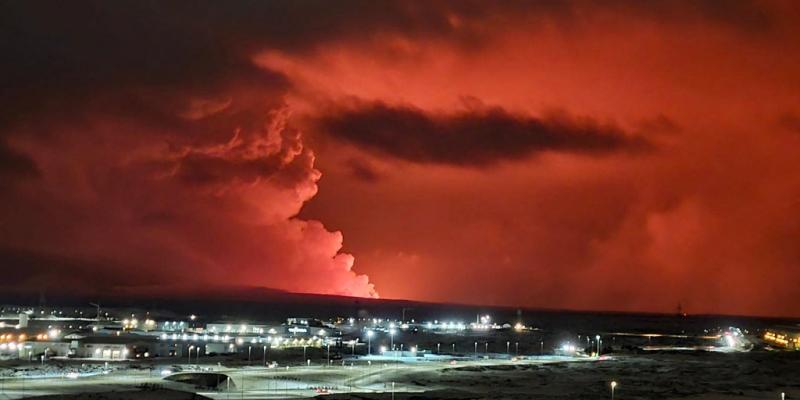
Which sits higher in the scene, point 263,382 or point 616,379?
point 263,382

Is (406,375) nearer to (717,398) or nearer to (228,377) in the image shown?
(228,377)

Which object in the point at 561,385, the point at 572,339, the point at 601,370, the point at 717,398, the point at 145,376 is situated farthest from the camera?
the point at 572,339

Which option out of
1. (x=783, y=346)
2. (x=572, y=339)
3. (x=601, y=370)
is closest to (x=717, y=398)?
(x=601, y=370)

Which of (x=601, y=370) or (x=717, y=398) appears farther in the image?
(x=601, y=370)

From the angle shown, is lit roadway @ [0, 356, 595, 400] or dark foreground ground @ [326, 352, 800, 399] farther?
dark foreground ground @ [326, 352, 800, 399]

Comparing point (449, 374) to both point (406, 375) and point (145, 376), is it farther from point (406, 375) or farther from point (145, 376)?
point (145, 376)

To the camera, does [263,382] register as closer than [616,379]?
Yes

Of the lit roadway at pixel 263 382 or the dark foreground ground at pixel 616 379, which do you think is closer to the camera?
the lit roadway at pixel 263 382

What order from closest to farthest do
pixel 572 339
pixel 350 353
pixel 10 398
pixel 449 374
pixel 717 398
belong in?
pixel 10 398, pixel 717 398, pixel 449 374, pixel 350 353, pixel 572 339
